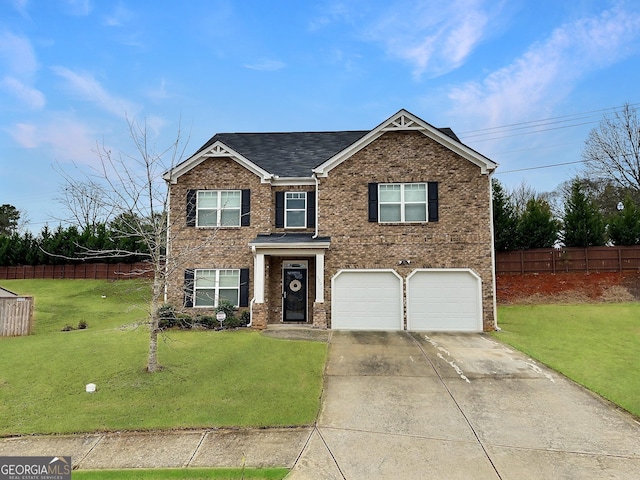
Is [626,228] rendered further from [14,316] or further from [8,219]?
→ [8,219]

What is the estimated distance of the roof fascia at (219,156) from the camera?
15.1 metres

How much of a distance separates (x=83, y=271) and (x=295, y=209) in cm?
1922

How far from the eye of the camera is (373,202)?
1430 centimetres

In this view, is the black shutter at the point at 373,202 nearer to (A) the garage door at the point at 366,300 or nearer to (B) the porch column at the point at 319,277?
(A) the garage door at the point at 366,300

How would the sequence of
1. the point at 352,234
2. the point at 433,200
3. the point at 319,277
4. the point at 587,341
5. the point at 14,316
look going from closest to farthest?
1. the point at 587,341
2. the point at 14,316
3. the point at 319,277
4. the point at 433,200
5. the point at 352,234

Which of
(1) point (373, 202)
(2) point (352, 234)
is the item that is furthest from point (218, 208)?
(1) point (373, 202)

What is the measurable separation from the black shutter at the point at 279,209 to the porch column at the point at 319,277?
2.44 m

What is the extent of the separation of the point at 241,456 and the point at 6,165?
1353 inches

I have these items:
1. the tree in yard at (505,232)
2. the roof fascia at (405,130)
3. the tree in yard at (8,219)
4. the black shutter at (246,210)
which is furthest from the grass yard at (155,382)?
the tree in yard at (8,219)

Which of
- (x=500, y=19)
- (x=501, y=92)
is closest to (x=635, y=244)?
(x=501, y=92)

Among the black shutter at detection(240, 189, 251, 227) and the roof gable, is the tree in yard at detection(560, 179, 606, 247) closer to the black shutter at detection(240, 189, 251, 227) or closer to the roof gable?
the roof gable

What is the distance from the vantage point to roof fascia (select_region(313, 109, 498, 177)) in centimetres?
1398

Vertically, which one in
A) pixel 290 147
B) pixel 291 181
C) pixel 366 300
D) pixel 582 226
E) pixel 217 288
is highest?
pixel 290 147

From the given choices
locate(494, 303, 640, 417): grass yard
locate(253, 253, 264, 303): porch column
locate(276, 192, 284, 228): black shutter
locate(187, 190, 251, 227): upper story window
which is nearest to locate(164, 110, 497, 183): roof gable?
locate(276, 192, 284, 228): black shutter
